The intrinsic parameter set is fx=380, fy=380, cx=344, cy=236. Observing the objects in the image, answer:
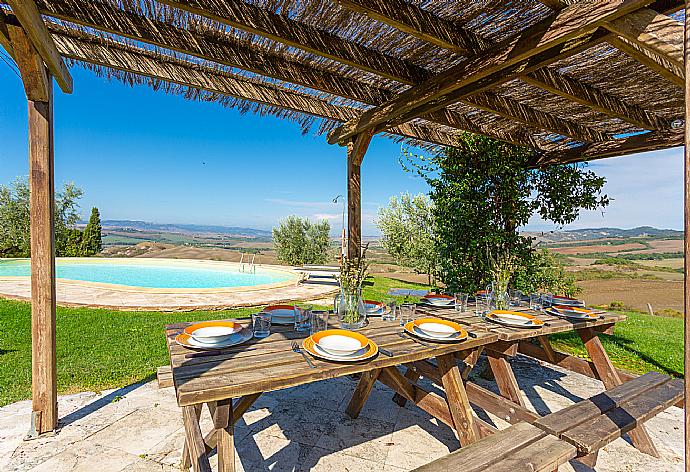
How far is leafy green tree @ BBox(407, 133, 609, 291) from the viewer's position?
4.15 meters

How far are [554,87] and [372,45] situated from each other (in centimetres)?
120

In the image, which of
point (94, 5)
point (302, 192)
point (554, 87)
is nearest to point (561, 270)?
point (554, 87)

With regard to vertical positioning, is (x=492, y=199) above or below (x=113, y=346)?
above

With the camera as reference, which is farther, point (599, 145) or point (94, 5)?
point (599, 145)

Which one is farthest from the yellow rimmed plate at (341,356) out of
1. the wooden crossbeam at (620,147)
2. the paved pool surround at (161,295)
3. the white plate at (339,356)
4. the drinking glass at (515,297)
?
the paved pool surround at (161,295)

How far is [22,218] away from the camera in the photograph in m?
13.8

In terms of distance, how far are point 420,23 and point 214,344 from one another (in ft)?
5.97

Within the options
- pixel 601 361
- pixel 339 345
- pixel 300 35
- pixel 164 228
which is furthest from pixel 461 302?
pixel 164 228

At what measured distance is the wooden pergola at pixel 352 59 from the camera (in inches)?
69.0

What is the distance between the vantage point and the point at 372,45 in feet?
7.54

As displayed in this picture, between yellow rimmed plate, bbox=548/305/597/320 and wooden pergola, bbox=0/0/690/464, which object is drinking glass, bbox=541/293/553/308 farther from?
wooden pergola, bbox=0/0/690/464

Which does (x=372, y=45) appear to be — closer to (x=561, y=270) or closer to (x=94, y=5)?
(x=94, y=5)

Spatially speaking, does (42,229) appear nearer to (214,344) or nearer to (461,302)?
(214,344)

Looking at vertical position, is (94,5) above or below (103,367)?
above
